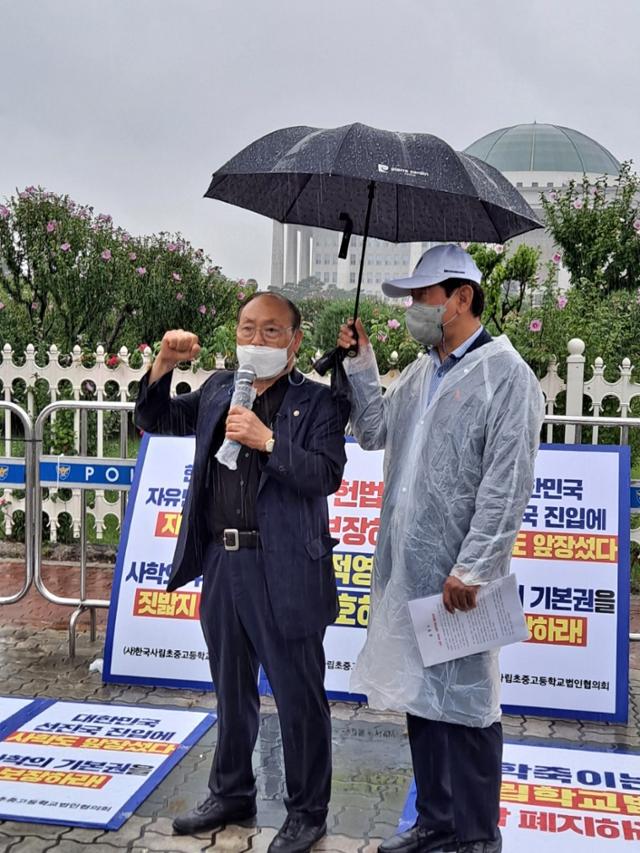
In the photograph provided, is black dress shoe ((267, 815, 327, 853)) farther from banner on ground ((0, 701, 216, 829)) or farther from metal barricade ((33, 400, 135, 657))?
metal barricade ((33, 400, 135, 657))

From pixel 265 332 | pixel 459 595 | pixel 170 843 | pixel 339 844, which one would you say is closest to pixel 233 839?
pixel 170 843

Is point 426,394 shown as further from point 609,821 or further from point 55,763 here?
point 55,763

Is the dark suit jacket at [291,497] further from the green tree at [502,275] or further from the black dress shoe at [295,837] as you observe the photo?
the green tree at [502,275]

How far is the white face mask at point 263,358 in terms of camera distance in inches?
126

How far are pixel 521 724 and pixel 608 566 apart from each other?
0.87 meters

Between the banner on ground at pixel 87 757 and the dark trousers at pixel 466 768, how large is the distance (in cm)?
117

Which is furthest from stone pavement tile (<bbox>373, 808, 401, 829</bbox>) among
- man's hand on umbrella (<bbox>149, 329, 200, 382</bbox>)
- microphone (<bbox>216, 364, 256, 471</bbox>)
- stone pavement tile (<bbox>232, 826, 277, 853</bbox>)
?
man's hand on umbrella (<bbox>149, 329, 200, 382</bbox>)

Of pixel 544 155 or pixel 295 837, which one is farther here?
pixel 544 155

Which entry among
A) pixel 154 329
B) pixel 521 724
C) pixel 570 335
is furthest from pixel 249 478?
pixel 154 329

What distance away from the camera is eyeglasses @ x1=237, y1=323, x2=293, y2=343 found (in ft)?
10.5

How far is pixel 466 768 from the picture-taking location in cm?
311

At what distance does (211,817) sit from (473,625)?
1204mm

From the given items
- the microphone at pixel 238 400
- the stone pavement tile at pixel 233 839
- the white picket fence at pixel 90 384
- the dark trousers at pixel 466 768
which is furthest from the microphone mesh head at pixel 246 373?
the white picket fence at pixel 90 384

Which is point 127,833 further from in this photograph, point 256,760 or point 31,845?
point 256,760
